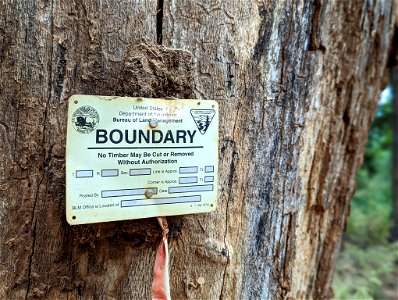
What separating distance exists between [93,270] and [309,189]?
0.63 m

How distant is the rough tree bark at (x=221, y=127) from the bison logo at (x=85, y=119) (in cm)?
7

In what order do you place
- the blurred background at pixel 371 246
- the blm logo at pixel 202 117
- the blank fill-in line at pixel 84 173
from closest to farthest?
the blank fill-in line at pixel 84 173 → the blm logo at pixel 202 117 → the blurred background at pixel 371 246

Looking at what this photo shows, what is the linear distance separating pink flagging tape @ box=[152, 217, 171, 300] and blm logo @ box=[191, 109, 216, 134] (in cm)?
22

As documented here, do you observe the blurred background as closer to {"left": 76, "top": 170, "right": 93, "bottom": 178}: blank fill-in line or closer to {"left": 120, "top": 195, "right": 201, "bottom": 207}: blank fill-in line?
{"left": 120, "top": 195, "right": 201, "bottom": 207}: blank fill-in line

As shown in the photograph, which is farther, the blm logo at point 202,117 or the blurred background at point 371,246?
the blurred background at point 371,246

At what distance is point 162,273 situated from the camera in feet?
2.73

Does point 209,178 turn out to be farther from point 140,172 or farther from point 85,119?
point 85,119

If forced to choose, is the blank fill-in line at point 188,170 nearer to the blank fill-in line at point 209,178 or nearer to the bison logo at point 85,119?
the blank fill-in line at point 209,178

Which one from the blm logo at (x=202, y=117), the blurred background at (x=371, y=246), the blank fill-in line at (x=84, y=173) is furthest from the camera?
the blurred background at (x=371, y=246)

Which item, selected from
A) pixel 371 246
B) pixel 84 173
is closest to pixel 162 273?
pixel 84 173

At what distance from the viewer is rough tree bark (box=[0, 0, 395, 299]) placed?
2.56ft

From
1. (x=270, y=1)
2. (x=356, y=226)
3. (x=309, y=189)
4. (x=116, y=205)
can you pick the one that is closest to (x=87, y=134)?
(x=116, y=205)

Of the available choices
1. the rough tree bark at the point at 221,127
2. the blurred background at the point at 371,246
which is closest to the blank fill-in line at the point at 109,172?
the rough tree bark at the point at 221,127

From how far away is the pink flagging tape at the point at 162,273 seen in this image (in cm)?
83
